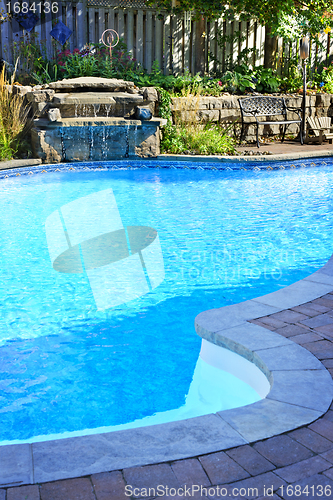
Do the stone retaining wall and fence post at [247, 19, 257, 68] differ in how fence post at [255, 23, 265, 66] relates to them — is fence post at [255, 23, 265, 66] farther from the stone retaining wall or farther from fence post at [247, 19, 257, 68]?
the stone retaining wall

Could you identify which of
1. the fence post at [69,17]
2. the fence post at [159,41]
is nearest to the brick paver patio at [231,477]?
the fence post at [69,17]

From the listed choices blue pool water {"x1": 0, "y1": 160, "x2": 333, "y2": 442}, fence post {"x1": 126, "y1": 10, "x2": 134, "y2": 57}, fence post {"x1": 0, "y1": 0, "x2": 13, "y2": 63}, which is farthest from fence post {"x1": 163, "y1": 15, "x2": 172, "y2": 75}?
blue pool water {"x1": 0, "y1": 160, "x2": 333, "y2": 442}

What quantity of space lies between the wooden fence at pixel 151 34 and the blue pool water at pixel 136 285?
420 cm

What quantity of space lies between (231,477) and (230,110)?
9.25 meters

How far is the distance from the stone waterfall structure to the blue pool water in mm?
1066

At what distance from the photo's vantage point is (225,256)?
14.9 feet

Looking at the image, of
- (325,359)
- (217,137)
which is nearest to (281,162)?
(217,137)

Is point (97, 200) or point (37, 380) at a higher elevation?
point (97, 200)

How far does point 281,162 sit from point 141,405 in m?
6.81

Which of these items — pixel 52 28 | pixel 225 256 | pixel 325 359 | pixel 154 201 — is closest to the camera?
pixel 325 359

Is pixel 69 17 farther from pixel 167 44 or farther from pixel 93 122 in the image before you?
pixel 93 122

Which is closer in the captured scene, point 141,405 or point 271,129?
point 141,405

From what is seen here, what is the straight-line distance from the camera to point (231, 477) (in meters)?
1.56

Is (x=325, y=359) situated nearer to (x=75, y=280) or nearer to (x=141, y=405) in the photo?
(x=141, y=405)
